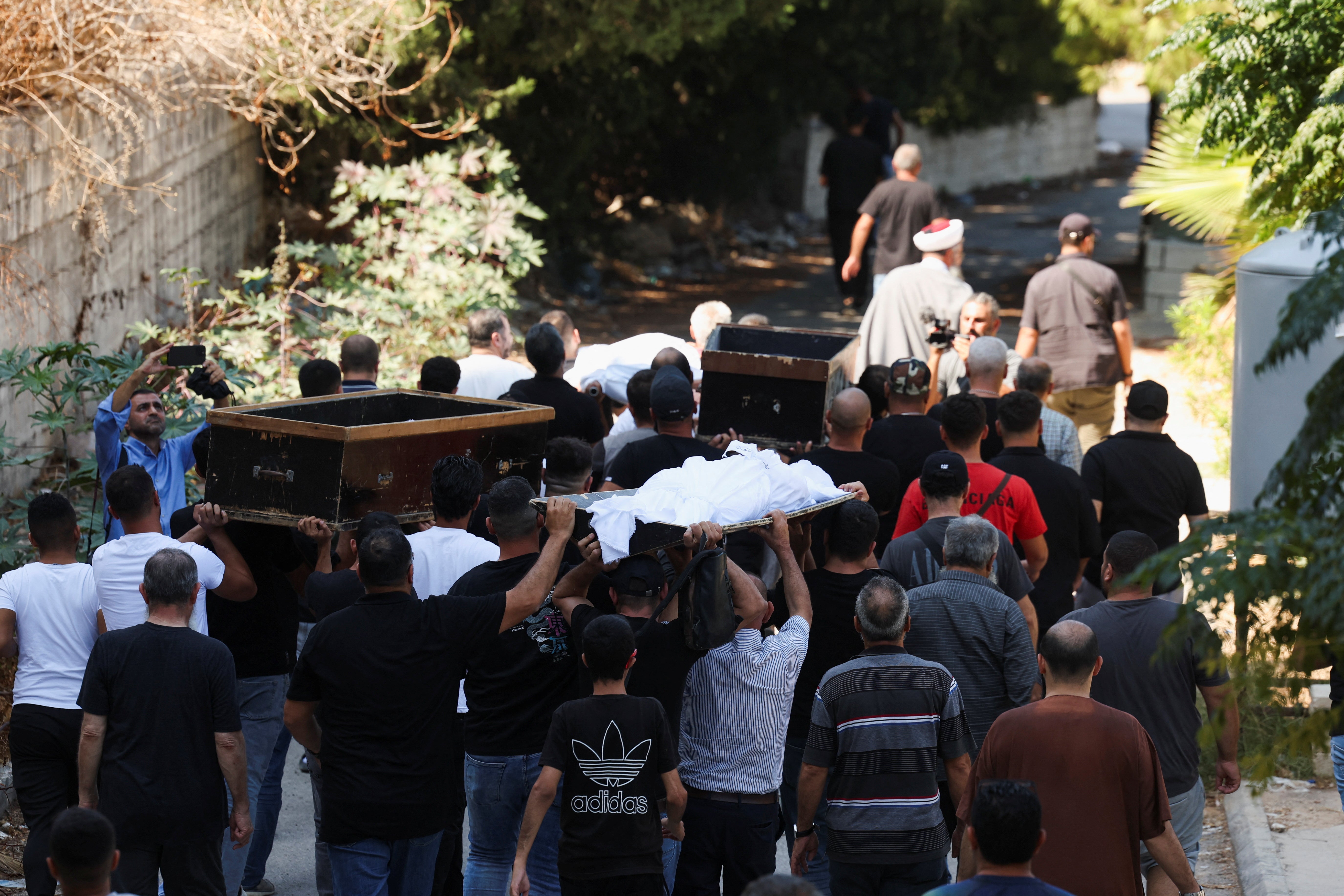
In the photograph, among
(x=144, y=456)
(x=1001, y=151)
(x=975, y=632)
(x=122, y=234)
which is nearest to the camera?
(x=975, y=632)

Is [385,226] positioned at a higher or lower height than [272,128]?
lower

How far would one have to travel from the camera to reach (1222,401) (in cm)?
1120

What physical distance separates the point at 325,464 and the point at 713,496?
4.46ft

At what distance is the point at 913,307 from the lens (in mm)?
8531

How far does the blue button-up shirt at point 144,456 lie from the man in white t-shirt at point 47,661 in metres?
1.14

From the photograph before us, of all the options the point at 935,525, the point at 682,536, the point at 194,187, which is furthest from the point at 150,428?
the point at 194,187

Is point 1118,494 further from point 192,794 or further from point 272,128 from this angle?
point 272,128

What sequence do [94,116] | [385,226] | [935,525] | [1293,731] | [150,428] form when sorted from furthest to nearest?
[385,226]
[94,116]
[150,428]
[935,525]
[1293,731]

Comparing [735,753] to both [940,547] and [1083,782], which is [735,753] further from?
[940,547]

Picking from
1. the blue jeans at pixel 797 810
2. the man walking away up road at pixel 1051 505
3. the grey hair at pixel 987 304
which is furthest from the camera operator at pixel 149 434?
the grey hair at pixel 987 304

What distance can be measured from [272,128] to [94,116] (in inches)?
144

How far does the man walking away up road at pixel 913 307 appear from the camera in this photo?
8.51 metres

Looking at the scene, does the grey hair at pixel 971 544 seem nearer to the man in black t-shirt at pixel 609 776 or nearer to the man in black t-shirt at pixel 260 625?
the man in black t-shirt at pixel 609 776

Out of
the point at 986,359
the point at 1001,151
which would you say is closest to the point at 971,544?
the point at 986,359
